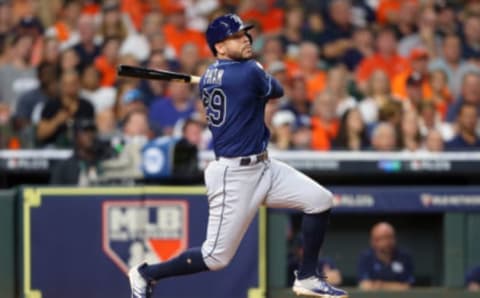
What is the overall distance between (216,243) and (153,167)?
2.10m

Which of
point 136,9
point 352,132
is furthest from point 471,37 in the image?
point 136,9

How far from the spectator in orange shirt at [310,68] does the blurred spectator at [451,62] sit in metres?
1.10

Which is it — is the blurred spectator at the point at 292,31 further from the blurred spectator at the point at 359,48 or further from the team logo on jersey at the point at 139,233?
the team logo on jersey at the point at 139,233

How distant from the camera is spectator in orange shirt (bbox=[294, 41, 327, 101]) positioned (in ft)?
38.9

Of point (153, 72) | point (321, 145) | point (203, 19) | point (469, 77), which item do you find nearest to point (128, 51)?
point (203, 19)

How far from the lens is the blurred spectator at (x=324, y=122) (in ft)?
36.9

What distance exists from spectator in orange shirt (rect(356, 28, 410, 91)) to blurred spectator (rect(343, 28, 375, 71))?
2.1 inches

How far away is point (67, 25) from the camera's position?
12414 millimetres

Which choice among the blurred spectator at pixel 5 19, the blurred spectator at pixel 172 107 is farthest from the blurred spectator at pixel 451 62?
the blurred spectator at pixel 5 19

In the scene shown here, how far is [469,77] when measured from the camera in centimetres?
1174

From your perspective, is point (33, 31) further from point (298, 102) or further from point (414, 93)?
point (414, 93)

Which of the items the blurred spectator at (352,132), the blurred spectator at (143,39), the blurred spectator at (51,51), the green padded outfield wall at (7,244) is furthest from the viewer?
the blurred spectator at (143,39)

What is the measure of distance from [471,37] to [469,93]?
2.92 feet

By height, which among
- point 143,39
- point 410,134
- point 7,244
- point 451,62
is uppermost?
point 143,39
